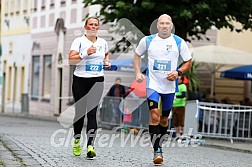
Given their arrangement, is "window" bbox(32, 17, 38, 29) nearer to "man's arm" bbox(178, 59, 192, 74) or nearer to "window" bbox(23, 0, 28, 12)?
"window" bbox(23, 0, 28, 12)

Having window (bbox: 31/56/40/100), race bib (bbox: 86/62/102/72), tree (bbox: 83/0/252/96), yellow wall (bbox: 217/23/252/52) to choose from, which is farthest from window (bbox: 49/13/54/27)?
race bib (bbox: 86/62/102/72)

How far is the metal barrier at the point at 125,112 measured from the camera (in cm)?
2173

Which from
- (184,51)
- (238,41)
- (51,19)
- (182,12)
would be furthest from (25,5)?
(184,51)

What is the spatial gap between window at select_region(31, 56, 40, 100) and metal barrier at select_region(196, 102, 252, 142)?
86.2ft

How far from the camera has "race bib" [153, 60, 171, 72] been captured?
10.7 metres

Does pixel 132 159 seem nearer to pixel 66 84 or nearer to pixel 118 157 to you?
pixel 118 157

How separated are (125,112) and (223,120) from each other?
4.18 m

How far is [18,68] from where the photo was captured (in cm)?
4862

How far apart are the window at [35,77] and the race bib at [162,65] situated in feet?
114

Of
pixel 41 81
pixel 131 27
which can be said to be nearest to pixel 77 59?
pixel 131 27

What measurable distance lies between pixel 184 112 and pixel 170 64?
9.39 m

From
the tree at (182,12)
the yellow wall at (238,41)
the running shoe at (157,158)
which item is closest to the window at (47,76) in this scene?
the yellow wall at (238,41)

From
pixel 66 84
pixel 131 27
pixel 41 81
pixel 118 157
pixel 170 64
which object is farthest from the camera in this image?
pixel 41 81

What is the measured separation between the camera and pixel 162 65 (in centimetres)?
1069
